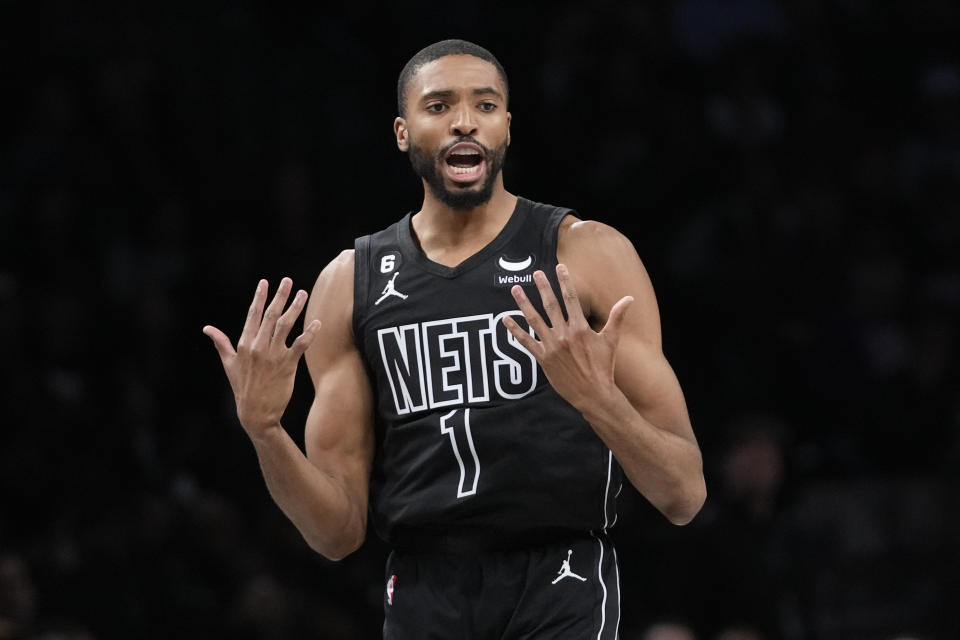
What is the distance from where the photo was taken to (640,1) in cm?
800

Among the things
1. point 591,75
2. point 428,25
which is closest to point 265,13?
point 428,25

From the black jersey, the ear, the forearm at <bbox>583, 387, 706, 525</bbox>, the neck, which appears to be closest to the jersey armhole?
the black jersey

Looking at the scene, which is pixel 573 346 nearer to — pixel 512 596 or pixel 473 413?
pixel 473 413

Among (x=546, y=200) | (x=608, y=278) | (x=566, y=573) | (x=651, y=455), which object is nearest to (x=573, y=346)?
(x=651, y=455)

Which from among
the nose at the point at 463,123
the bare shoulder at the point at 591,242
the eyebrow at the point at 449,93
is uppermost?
the eyebrow at the point at 449,93

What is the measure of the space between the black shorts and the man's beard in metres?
0.79

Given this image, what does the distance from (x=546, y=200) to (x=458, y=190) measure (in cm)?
385

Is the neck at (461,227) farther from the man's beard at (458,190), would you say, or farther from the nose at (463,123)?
the nose at (463,123)

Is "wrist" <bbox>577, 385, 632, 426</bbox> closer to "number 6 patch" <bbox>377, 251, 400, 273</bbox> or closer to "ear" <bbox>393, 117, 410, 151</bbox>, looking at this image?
"number 6 patch" <bbox>377, 251, 400, 273</bbox>

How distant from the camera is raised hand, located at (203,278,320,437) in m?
3.20

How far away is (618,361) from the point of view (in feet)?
11.1

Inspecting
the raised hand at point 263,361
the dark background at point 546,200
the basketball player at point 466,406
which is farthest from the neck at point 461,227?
the dark background at point 546,200

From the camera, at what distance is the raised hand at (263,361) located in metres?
3.20

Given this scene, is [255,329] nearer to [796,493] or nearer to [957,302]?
[796,493]
